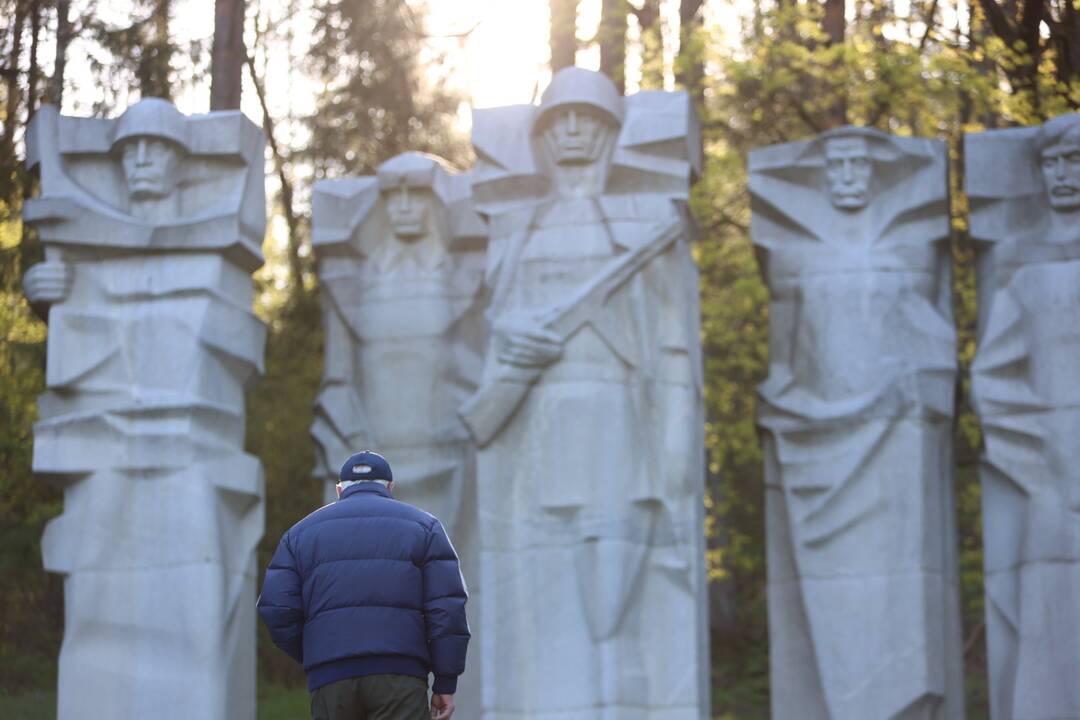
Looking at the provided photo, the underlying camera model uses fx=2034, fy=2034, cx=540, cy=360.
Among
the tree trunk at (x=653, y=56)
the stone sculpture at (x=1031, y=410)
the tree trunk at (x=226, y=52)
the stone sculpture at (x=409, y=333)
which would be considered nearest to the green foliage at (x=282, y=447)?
the tree trunk at (x=226, y=52)

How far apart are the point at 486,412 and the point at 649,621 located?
1.48 meters

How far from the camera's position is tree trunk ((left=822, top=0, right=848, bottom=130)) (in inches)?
626

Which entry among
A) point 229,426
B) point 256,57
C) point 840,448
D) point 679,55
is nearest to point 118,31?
point 256,57

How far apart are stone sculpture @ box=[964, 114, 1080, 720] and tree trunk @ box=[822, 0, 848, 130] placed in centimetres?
A: 415

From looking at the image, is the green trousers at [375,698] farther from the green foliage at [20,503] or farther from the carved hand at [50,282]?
the green foliage at [20,503]

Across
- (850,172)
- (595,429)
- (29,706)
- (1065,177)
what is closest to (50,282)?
(595,429)

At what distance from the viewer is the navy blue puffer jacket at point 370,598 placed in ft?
21.0

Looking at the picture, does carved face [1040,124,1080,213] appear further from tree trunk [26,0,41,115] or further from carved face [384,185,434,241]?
tree trunk [26,0,41,115]

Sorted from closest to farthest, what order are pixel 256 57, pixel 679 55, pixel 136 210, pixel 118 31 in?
pixel 136 210
pixel 679 55
pixel 118 31
pixel 256 57

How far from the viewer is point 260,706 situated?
16.0m

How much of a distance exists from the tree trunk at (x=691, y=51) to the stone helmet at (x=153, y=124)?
12.8 ft

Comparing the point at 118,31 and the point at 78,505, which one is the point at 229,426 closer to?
the point at 78,505

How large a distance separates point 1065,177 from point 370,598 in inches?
248

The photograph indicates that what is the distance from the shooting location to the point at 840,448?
11633 mm
